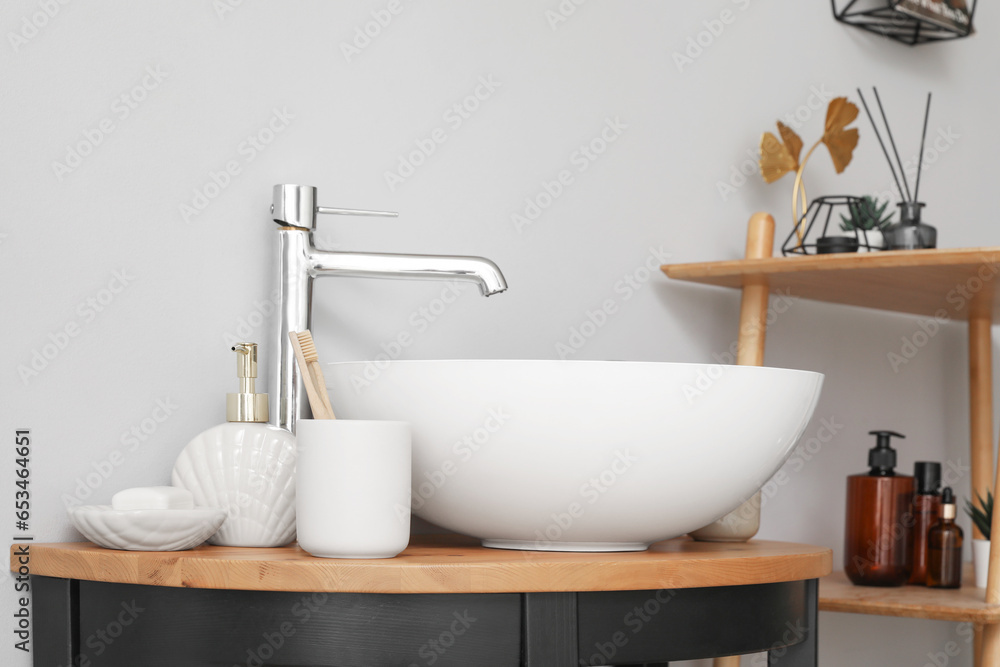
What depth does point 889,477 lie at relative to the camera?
1500mm

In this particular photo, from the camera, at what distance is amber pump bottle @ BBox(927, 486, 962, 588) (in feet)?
4.82

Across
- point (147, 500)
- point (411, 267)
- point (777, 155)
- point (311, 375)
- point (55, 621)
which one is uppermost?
point (777, 155)

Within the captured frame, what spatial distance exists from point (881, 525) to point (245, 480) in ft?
3.21

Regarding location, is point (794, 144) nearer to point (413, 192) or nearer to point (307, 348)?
point (413, 192)

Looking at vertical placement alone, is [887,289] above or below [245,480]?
above

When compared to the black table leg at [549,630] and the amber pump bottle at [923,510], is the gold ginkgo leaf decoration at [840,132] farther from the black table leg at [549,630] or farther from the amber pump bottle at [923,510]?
the black table leg at [549,630]

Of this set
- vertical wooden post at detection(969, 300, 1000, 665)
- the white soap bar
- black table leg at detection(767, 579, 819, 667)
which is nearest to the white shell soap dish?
the white soap bar

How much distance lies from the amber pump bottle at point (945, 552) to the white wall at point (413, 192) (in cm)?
22

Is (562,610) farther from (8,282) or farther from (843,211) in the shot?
(843,211)

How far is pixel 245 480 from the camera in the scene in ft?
3.00

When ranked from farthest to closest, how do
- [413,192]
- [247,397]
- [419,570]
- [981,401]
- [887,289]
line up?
[981,401], [887,289], [413,192], [247,397], [419,570]

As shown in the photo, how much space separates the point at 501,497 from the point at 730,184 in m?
0.88

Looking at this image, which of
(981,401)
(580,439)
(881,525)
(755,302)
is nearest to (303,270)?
(580,439)

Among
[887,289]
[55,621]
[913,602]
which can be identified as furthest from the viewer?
[887,289]
